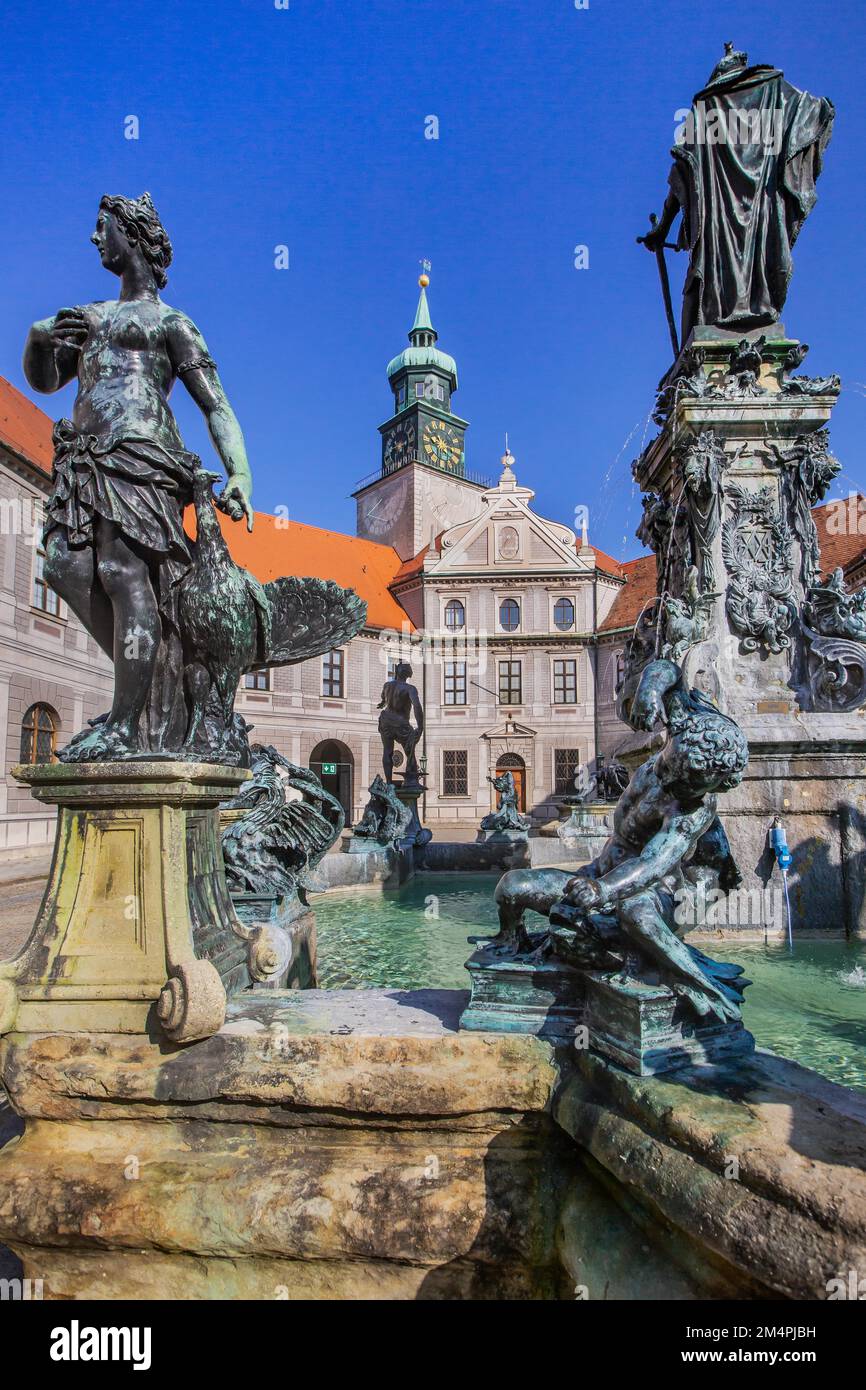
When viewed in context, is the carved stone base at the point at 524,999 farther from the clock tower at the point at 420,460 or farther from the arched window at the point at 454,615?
the clock tower at the point at 420,460

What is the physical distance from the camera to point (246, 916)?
3637mm

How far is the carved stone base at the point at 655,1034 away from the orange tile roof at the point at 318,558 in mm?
28118

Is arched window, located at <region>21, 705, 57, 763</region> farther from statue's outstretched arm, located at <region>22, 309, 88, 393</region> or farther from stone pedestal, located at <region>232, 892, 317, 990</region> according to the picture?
statue's outstretched arm, located at <region>22, 309, 88, 393</region>

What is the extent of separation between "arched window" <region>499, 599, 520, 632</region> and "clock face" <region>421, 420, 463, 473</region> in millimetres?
14917

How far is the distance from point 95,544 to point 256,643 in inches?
28.1

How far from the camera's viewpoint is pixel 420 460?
4291cm

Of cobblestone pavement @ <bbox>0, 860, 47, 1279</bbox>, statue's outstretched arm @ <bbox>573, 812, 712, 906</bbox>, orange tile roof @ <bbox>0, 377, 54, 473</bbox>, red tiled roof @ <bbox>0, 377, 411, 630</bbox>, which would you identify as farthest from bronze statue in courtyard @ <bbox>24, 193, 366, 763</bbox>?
red tiled roof @ <bbox>0, 377, 411, 630</bbox>

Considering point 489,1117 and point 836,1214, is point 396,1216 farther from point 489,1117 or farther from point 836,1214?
point 836,1214

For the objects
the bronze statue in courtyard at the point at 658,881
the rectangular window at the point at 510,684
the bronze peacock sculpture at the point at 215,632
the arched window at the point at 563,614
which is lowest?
the bronze statue in courtyard at the point at 658,881

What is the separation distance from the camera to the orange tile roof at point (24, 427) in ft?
60.4

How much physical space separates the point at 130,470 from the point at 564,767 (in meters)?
29.6

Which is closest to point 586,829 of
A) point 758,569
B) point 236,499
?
point 758,569
